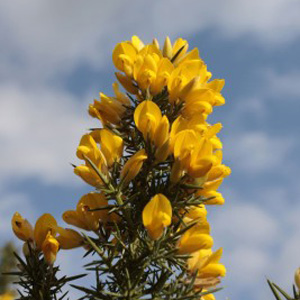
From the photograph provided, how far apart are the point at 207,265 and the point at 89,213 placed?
0.53 m

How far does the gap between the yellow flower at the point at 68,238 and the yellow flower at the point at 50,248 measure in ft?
0.13

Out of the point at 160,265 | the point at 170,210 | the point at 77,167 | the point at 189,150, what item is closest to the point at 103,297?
the point at 160,265

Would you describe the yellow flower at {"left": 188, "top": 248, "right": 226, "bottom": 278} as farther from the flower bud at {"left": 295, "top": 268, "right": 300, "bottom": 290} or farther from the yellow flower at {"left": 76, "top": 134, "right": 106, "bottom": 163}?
the yellow flower at {"left": 76, "top": 134, "right": 106, "bottom": 163}

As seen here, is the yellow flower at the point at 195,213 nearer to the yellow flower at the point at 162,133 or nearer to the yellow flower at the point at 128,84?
the yellow flower at the point at 162,133

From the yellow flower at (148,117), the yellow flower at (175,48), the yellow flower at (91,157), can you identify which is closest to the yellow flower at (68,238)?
the yellow flower at (91,157)

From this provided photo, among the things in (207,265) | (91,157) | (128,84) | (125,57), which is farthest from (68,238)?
(125,57)

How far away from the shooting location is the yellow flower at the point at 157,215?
1.59 metres

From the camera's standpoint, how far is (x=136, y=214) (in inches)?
70.3

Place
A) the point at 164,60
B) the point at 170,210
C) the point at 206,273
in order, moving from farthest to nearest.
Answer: the point at 164,60 < the point at 206,273 < the point at 170,210

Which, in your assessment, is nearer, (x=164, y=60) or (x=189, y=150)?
(x=189, y=150)

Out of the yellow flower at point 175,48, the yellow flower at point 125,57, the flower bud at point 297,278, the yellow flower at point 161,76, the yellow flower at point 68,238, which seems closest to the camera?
the flower bud at point 297,278

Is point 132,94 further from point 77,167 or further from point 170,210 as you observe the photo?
point 170,210

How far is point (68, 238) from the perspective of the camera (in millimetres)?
1825

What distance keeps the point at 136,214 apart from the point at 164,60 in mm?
719
